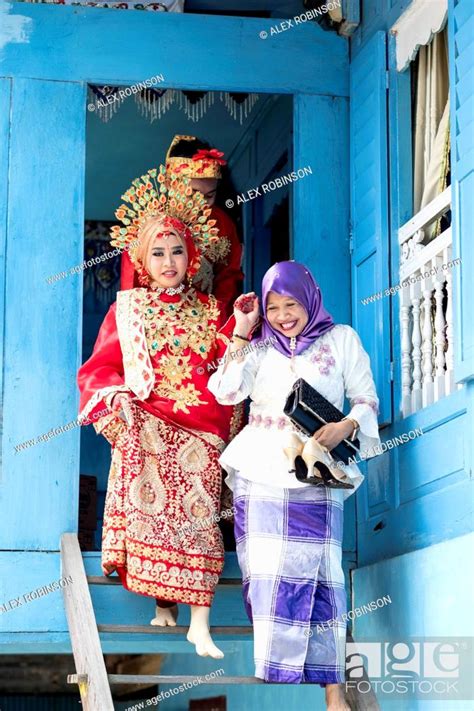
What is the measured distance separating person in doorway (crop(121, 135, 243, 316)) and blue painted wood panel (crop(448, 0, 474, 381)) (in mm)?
1324

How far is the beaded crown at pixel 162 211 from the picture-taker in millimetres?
5035

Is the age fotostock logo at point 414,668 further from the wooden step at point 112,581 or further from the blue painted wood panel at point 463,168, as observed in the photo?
the blue painted wood panel at point 463,168

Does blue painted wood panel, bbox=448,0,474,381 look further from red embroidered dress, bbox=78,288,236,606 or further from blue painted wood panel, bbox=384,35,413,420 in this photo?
red embroidered dress, bbox=78,288,236,606

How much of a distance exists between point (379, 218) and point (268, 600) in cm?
164

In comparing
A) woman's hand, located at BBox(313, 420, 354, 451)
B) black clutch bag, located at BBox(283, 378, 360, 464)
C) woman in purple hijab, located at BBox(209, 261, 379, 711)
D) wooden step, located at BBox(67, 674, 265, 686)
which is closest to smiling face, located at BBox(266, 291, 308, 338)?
woman in purple hijab, located at BBox(209, 261, 379, 711)

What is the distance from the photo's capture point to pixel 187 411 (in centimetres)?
487

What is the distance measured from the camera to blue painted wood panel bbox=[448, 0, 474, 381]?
13.9 ft

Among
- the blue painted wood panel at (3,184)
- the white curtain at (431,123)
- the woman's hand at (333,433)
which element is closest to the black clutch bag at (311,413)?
the woman's hand at (333,433)

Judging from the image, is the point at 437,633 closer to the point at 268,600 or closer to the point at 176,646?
the point at 268,600

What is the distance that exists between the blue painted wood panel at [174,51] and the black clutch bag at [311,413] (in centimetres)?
171

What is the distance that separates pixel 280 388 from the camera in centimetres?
459

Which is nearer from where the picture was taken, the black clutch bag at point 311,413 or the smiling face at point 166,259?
the black clutch bag at point 311,413

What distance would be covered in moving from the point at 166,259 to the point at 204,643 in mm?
1356

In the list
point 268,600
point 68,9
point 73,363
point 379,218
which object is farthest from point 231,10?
point 268,600
